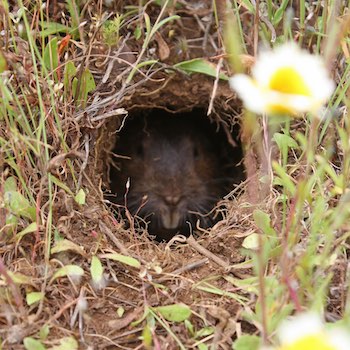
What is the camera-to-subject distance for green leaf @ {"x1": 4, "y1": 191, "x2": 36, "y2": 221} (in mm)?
2766

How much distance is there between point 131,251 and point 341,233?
2.93ft

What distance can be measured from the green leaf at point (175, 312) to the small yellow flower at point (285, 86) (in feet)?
4.21

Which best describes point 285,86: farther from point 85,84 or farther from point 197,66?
point 197,66

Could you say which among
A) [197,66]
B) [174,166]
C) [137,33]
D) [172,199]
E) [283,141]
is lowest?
[172,199]

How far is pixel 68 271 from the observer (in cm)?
259

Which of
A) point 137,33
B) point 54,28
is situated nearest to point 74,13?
point 54,28

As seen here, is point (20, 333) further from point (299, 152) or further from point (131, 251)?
point (299, 152)

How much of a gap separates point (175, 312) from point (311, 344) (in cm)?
133

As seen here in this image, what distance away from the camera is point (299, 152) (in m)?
3.21

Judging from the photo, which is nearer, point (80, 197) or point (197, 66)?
point (80, 197)

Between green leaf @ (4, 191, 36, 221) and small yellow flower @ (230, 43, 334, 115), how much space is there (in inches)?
61.0

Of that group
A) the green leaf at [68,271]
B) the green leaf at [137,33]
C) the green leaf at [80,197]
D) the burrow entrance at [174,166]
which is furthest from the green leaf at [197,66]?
the green leaf at [68,271]

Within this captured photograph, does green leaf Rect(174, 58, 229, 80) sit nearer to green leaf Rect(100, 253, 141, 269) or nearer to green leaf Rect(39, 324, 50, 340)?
green leaf Rect(100, 253, 141, 269)

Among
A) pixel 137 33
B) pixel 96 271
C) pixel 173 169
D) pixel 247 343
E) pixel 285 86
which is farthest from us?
pixel 173 169
